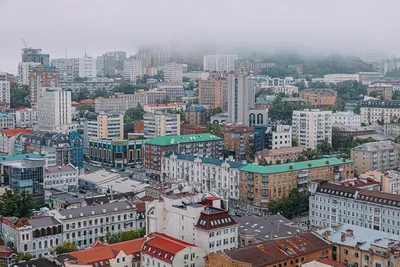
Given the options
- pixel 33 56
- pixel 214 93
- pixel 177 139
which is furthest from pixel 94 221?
pixel 33 56

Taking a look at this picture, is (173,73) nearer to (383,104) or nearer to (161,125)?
(383,104)

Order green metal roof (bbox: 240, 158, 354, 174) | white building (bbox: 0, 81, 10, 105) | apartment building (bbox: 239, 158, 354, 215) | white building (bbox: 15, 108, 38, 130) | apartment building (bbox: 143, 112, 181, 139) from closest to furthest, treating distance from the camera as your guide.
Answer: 1. apartment building (bbox: 239, 158, 354, 215)
2. green metal roof (bbox: 240, 158, 354, 174)
3. apartment building (bbox: 143, 112, 181, 139)
4. white building (bbox: 15, 108, 38, 130)
5. white building (bbox: 0, 81, 10, 105)

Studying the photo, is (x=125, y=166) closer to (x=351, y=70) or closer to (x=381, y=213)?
(x=381, y=213)

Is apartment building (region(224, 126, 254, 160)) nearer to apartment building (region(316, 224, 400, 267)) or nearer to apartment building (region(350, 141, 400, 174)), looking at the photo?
apartment building (region(350, 141, 400, 174))

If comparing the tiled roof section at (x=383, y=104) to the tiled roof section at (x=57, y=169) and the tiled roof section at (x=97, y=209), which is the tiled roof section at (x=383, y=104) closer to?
the tiled roof section at (x=57, y=169)

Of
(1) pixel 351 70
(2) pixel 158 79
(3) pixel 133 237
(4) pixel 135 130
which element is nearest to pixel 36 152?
(4) pixel 135 130

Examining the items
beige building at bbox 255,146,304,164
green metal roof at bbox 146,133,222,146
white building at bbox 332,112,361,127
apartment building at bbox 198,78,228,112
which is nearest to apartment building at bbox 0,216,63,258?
green metal roof at bbox 146,133,222,146
